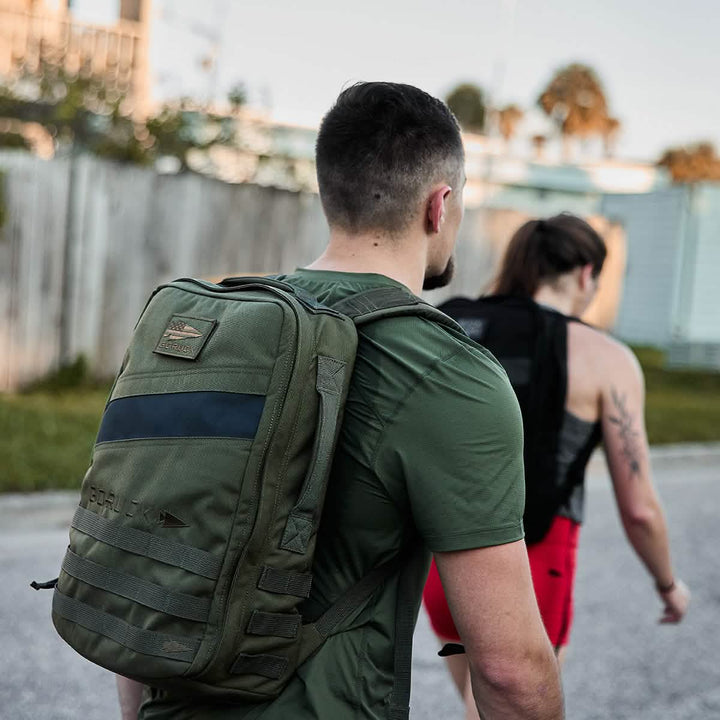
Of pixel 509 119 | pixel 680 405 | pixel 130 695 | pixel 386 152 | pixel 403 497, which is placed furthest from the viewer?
pixel 509 119

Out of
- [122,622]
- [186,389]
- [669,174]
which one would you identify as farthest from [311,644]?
[669,174]

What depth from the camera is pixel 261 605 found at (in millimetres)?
1559

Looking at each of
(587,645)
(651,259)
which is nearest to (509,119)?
(651,259)

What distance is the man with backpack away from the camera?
159 cm

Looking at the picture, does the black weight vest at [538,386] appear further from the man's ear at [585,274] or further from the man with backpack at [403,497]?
the man with backpack at [403,497]

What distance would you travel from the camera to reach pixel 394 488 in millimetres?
1630

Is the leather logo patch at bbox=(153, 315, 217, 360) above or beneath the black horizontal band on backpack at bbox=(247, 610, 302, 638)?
above

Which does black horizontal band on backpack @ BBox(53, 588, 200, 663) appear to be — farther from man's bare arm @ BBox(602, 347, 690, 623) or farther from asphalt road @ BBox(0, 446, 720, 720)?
asphalt road @ BBox(0, 446, 720, 720)

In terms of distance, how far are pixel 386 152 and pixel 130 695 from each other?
3.75 ft

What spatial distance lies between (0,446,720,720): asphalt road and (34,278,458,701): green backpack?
2.86 m

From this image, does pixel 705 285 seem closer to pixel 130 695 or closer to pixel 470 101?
pixel 130 695

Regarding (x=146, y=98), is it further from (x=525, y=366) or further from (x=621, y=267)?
(x=525, y=366)

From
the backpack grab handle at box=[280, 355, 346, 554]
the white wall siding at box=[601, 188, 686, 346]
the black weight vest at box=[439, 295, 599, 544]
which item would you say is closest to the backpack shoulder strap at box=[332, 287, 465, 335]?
the backpack grab handle at box=[280, 355, 346, 554]

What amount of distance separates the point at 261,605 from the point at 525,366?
5.47 ft
